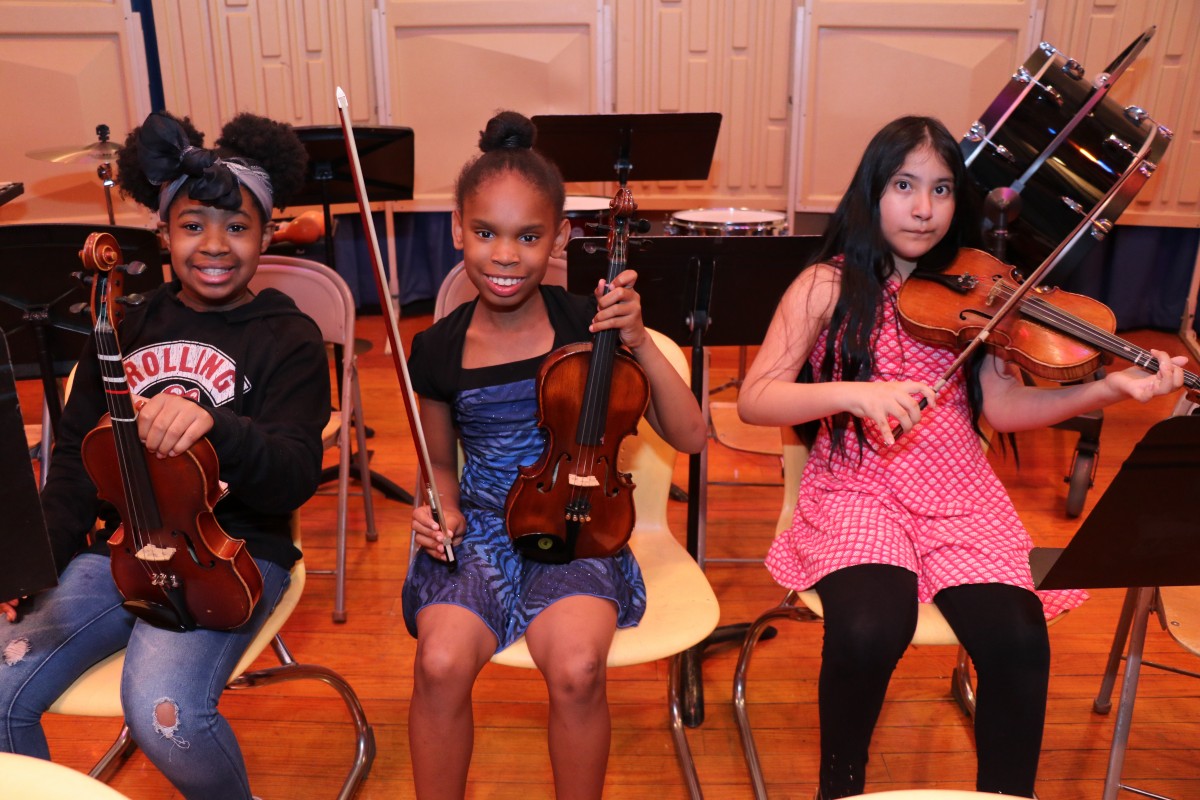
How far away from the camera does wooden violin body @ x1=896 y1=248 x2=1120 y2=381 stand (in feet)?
4.76

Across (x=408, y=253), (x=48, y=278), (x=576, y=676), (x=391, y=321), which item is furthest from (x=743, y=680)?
(x=408, y=253)

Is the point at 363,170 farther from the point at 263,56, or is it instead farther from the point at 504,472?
the point at 263,56

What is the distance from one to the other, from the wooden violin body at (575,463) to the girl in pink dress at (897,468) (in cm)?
27

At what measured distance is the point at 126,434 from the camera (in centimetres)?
124

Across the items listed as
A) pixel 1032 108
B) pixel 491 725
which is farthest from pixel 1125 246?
pixel 491 725

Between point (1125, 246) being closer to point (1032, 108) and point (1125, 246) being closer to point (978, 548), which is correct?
point (1032, 108)

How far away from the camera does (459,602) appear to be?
1438 millimetres

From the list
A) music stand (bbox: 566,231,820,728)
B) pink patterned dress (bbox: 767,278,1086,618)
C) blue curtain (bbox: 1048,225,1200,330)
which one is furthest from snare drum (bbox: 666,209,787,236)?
blue curtain (bbox: 1048,225,1200,330)

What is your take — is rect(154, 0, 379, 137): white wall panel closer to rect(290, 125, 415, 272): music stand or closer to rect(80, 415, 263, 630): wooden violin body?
rect(290, 125, 415, 272): music stand

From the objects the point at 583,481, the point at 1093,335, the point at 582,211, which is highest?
the point at 582,211

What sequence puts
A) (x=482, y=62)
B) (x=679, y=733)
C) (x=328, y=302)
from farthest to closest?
(x=482, y=62)
(x=328, y=302)
(x=679, y=733)

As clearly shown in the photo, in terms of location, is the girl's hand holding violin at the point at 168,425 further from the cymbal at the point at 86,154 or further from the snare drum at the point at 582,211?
the cymbal at the point at 86,154

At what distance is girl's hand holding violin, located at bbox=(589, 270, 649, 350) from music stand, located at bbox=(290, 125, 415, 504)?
1.38m

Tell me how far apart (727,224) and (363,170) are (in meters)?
1.05
